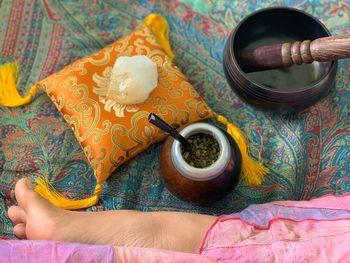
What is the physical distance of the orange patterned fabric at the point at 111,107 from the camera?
108 centimetres

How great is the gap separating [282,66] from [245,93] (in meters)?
0.11

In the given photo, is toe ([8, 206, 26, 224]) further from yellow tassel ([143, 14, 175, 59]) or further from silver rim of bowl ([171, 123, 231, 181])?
yellow tassel ([143, 14, 175, 59])

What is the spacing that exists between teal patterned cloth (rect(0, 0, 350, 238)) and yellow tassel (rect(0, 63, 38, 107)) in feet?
0.07

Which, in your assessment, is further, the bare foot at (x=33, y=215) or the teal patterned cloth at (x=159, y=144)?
the teal patterned cloth at (x=159, y=144)

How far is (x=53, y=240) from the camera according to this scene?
854 mm

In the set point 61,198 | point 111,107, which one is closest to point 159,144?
point 111,107

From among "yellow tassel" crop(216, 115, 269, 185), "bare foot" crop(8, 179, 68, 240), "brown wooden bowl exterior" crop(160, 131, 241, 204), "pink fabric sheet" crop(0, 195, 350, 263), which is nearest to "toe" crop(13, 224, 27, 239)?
"bare foot" crop(8, 179, 68, 240)

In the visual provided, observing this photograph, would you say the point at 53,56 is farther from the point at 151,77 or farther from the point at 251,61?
the point at 251,61

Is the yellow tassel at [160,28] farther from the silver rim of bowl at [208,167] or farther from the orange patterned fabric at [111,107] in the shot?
the silver rim of bowl at [208,167]

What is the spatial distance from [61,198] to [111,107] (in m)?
0.25

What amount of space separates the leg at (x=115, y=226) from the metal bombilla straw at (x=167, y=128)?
0.16 m

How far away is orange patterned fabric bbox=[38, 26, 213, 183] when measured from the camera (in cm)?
108

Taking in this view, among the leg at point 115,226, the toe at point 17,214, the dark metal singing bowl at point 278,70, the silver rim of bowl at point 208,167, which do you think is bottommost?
the toe at point 17,214

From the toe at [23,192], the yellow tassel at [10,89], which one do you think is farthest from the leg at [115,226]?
the yellow tassel at [10,89]
